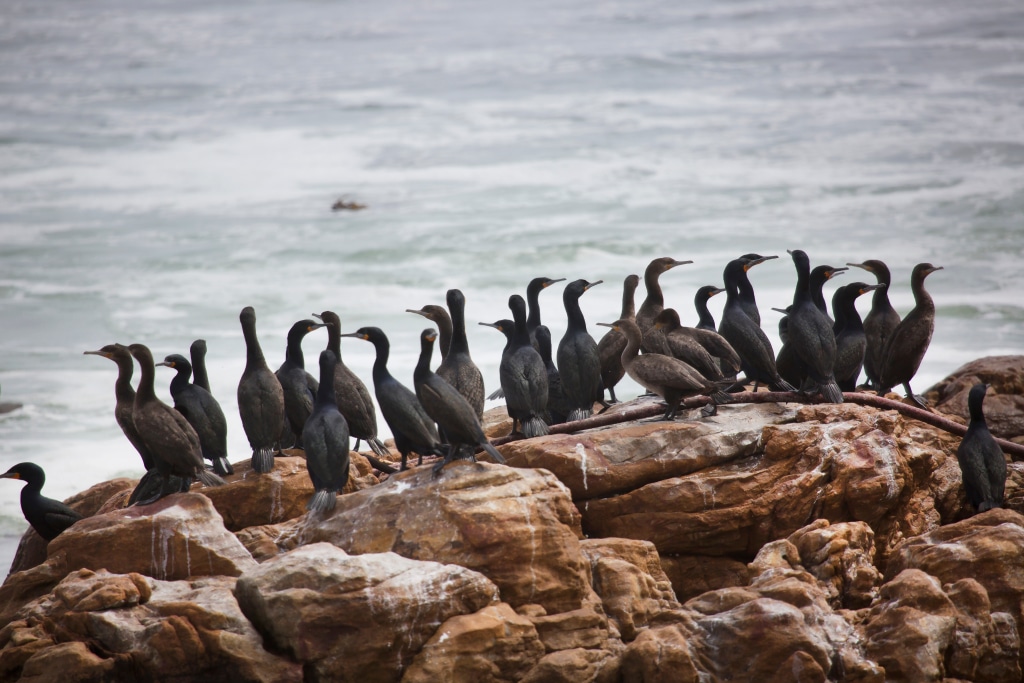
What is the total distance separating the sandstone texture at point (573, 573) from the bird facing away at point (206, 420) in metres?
0.36

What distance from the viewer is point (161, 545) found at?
7750 millimetres

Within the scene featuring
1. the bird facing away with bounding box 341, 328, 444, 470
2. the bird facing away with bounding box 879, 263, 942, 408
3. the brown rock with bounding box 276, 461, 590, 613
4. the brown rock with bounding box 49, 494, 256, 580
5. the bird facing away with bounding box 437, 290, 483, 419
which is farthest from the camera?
the bird facing away with bounding box 879, 263, 942, 408

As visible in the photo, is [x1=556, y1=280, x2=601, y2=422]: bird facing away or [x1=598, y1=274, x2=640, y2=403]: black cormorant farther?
[x1=598, y1=274, x2=640, y2=403]: black cormorant

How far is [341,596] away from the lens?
22.5ft

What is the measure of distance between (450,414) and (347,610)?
1.67m

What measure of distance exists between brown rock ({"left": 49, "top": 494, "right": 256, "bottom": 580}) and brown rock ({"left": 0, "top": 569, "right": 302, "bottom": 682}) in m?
0.59

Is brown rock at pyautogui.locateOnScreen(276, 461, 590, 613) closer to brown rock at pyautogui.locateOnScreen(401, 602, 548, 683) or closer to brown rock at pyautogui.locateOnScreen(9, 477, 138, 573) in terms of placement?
brown rock at pyautogui.locateOnScreen(401, 602, 548, 683)

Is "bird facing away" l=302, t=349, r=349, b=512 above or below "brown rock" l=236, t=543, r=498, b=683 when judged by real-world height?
above

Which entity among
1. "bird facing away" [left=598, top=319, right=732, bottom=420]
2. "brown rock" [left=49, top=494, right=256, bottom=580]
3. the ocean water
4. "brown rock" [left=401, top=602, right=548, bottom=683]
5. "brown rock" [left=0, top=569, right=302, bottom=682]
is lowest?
"brown rock" [left=401, top=602, right=548, bottom=683]

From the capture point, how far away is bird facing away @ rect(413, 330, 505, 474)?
7.93 metres

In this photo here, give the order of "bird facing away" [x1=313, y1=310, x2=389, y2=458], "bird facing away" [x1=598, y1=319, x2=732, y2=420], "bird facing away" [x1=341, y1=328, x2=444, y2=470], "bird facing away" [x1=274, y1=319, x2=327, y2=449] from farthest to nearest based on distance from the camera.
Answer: "bird facing away" [x1=274, y1=319, x2=327, y2=449] → "bird facing away" [x1=313, y1=310, x2=389, y2=458] → "bird facing away" [x1=598, y1=319, x2=732, y2=420] → "bird facing away" [x1=341, y1=328, x2=444, y2=470]

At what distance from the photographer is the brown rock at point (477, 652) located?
6.86 meters

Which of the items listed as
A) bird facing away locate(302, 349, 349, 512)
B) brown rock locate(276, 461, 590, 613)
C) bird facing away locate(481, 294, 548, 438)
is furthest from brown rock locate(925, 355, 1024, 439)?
bird facing away locate(302, 349, 349, 512)

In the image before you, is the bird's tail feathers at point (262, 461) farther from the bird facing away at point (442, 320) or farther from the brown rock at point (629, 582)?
the brown rock at point (629, 582)
